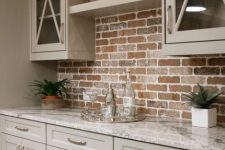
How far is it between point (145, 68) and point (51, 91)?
0.98 meters

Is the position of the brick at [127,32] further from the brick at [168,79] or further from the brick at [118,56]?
the brick at [168,79]

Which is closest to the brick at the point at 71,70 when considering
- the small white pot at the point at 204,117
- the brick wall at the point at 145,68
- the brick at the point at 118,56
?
the brick wall at the point at 145,68

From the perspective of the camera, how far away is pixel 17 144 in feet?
8.39

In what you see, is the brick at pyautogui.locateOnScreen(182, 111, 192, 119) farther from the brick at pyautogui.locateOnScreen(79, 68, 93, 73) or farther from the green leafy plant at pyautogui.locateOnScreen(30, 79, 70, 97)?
the green leafy plant at pyautogui.locateOnScreen(30, 79, 70, 97)

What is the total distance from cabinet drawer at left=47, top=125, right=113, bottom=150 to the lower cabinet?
0.16 meters

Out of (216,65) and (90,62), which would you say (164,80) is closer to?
(216,65)

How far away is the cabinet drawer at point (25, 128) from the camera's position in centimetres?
233

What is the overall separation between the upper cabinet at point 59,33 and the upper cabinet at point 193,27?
936mm

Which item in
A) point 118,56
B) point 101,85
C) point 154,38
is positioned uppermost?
point 154,38

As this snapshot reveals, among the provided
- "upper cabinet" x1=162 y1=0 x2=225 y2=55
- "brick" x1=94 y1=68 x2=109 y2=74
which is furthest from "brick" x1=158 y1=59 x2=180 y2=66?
"brick" x1=94 y1=68 x2=109 y2=74

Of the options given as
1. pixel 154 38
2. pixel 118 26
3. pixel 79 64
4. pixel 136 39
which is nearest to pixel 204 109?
pixel 154 38

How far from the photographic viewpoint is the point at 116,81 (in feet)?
8.53

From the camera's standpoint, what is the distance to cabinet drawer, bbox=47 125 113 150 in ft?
6.11

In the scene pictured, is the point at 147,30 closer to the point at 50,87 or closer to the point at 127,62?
the point at 127,62
